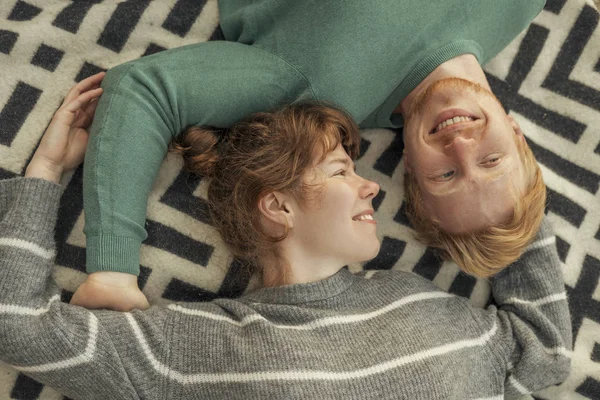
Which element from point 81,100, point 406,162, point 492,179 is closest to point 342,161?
point 406,162

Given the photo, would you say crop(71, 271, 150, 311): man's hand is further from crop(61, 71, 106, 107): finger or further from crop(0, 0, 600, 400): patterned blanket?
crop(61, 71, 106, 107): finger

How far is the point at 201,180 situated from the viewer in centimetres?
125

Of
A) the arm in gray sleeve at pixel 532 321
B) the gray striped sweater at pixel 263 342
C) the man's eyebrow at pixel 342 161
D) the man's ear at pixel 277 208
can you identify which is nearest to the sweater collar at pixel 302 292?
the gray striped sweater at pixel 263 342

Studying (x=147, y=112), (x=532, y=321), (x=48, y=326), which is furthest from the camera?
(x=532, y=321)

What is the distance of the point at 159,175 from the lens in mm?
1234

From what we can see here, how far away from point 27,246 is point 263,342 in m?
0.46

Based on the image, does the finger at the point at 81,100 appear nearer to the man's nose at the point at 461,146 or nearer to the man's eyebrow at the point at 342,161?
the man's eyebrow at the point at 342,161

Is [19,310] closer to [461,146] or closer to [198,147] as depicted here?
[198,147]

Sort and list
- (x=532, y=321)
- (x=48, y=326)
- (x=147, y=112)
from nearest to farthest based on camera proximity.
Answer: (x=48, y=326) → (x=147, y=112) → (x=532, y=321)

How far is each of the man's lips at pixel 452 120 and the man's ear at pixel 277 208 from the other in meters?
0.33

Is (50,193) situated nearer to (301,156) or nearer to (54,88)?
(54,88)

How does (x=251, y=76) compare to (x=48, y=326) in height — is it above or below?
above

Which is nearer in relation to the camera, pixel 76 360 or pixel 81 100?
pixel 76 360

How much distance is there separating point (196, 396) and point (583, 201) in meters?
0.99
